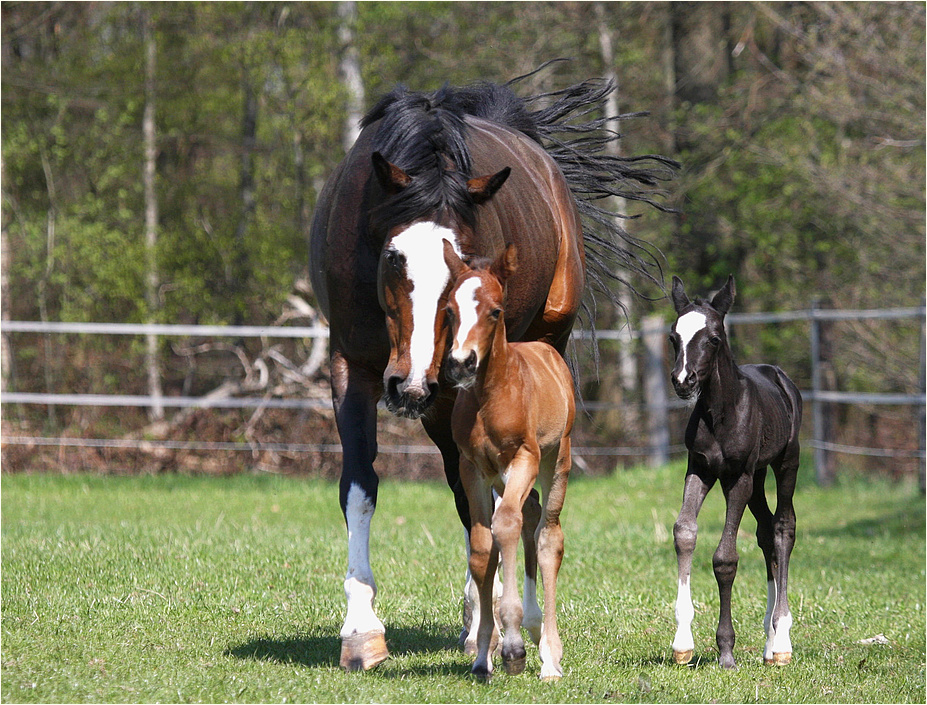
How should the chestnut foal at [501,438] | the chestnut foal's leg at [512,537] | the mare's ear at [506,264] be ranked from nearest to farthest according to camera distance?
the chestnut foal at [501,438] < the chestnut foal's leg at [512,537] < the mare's ear at [506,264]

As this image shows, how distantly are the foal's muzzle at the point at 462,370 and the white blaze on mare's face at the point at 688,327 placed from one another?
4.37 feet

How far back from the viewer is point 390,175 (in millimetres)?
4234

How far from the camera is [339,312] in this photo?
4832 mm

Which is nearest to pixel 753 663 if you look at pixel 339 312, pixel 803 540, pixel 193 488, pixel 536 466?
pixel 536 466

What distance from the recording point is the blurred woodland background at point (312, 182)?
14977 mm

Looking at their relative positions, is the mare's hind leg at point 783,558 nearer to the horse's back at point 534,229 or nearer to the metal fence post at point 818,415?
the horse's back at point 534,229

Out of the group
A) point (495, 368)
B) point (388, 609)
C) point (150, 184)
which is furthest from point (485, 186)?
point (150, 184)

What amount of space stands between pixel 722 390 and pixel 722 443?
0.23 meters

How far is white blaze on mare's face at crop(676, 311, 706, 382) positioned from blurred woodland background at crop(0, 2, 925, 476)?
998 centimetres

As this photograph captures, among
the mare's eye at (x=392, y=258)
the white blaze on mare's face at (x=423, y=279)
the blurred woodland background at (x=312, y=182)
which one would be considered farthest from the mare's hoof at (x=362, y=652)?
the blurred woodland background at (x=312, y=182)

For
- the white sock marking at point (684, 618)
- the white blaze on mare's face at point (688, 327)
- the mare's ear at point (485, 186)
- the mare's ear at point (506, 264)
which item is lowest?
the white sock marking at point (684, 618)

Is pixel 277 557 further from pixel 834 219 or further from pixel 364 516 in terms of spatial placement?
pixel 834 219

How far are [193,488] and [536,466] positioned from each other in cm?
956

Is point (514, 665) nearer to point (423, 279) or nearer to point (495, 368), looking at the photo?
point (495, 368)
